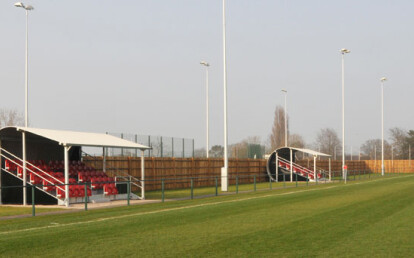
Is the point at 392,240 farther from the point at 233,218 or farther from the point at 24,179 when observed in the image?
the point at 24,179

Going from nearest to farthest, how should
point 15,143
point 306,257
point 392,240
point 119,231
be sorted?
1. point 306,257
2. point 392,240
3. point 119,231
4. point 15,143

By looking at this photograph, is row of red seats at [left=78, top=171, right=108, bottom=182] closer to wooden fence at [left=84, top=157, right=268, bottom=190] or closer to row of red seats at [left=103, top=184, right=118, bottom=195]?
row of red seats at [left=103, top=184, right=118, bottom=195]

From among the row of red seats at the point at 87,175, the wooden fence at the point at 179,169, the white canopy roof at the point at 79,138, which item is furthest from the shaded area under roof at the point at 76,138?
the wooden fence at the point at 179,169

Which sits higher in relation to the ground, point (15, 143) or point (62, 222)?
point (15, 143)

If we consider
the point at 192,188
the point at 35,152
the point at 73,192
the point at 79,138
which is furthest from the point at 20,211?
the point at 192,188

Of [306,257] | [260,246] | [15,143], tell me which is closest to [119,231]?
[260,246]

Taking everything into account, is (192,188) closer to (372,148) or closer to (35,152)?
(35,152)

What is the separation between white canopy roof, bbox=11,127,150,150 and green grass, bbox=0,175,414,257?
531 centimetres

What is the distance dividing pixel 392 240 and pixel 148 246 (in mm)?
4863

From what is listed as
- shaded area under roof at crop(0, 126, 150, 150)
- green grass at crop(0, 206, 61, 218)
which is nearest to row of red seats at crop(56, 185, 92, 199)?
green grass at crop(0, 206, 61, 218)

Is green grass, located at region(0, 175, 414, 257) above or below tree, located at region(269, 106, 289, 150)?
below

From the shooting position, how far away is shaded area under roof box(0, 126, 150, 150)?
23.5m

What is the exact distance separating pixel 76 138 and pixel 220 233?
13690 mm

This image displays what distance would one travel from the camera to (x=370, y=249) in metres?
10.5
